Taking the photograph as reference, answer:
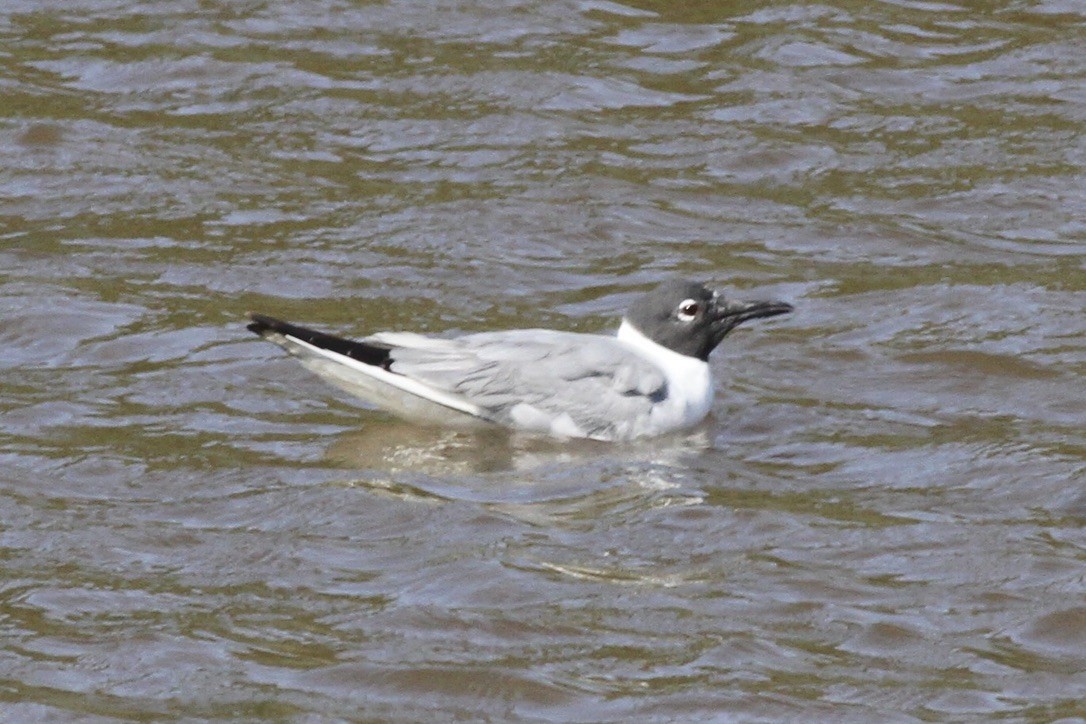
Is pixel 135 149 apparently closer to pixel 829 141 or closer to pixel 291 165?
pixel 291 165

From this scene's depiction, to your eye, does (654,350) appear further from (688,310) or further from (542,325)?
(542,325)

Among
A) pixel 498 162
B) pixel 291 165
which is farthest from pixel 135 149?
pixel 498 162

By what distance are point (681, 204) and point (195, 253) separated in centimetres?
246

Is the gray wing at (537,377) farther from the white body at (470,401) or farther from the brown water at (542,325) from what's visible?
the brown water at (542,325)

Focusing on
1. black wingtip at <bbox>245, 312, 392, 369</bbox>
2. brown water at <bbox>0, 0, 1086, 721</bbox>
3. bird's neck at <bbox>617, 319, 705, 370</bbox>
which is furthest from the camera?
bird's neck at <bbox>617, 319, 705, 370</bbox>

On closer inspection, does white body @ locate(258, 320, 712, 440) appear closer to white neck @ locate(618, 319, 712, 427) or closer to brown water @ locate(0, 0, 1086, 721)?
white neck @ locate(618, 319, 712, 427)

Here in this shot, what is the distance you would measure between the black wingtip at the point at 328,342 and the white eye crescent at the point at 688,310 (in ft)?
4.43

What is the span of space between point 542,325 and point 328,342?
1.63 meters

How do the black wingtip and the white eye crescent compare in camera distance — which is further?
the white eye crescent

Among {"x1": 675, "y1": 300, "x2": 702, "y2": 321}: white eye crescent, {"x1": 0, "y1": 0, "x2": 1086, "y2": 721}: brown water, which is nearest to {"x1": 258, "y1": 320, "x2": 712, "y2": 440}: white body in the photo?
{"x1": 0, "y1": 0, "x2": 1086, "y2": 721}: brown water

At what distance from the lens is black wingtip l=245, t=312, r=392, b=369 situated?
9445 mm

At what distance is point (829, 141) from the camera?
12812mm

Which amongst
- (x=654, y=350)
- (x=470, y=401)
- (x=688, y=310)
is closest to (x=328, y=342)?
(x=470, y=401)

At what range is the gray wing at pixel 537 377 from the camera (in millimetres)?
9781
